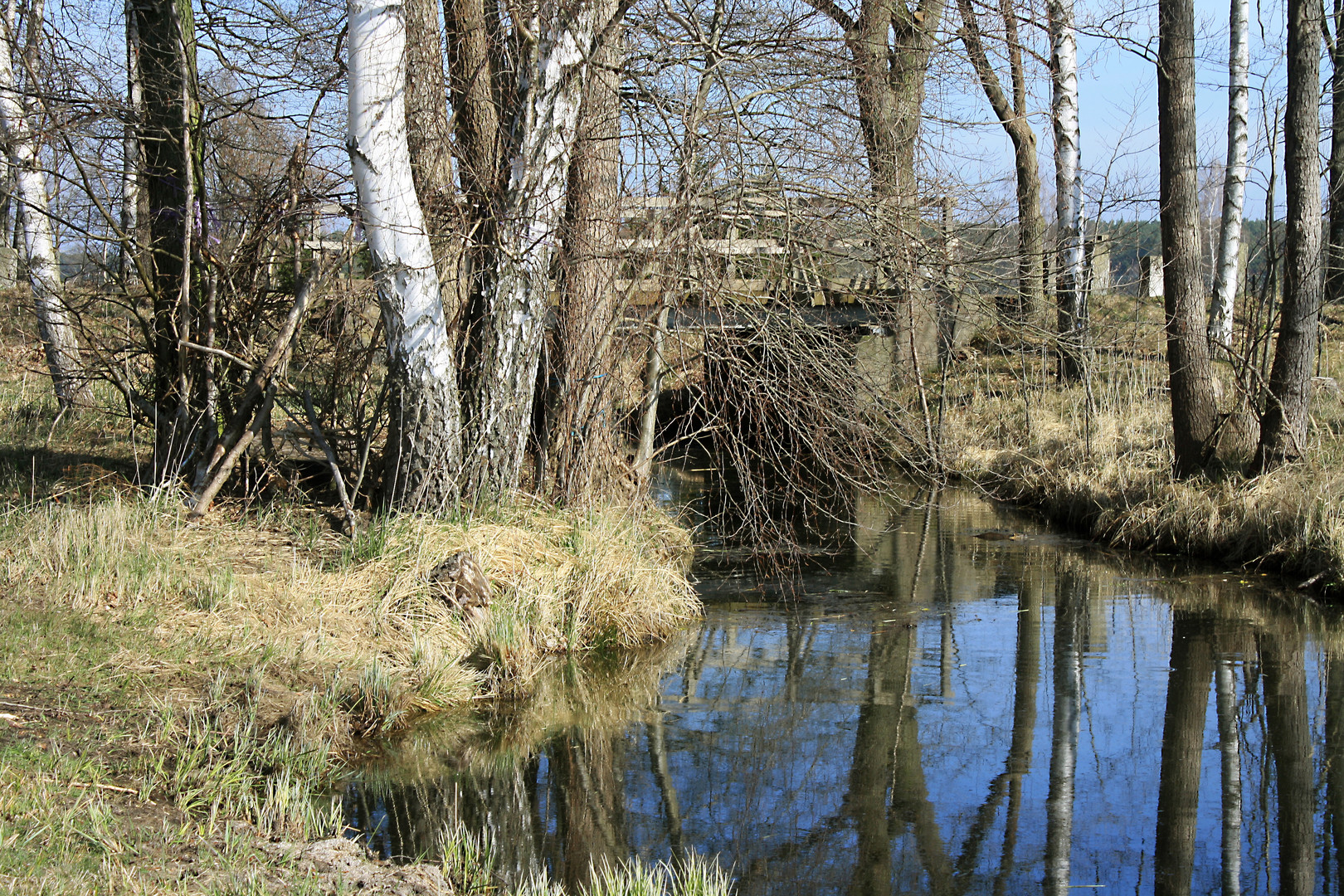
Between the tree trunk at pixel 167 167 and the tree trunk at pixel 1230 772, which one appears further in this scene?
the tree trunk at pixel 167 167

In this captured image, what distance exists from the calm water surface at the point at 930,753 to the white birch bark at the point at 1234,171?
25.5 ft

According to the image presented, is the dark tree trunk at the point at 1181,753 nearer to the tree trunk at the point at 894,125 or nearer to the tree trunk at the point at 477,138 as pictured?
the tree trunk at the point at 894,125

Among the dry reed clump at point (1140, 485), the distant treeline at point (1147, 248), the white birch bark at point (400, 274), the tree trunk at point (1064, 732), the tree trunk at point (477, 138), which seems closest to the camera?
the tree trunk at point (1064, 732)

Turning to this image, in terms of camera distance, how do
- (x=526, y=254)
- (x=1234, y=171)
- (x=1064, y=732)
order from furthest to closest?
(x=1234, y=171) < (x=526, y=254) < (x=1064, y=732)

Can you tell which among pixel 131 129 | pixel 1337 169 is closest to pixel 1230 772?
pixel 131 129

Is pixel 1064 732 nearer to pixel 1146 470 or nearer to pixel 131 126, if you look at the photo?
pixel 1146 470

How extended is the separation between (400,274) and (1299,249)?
8.16 meters

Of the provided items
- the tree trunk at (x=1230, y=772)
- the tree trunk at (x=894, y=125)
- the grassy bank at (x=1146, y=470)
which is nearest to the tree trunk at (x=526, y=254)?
the tree trunk at (x=894, y=125)

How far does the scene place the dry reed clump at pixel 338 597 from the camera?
6.21 metres

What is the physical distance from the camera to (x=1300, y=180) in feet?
34.4

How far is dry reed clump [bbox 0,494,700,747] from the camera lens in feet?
20.4

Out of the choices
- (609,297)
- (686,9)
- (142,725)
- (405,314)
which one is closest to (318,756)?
(142,725)

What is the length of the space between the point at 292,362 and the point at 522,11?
3258 millimetres

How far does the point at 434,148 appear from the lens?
28.7 feet
